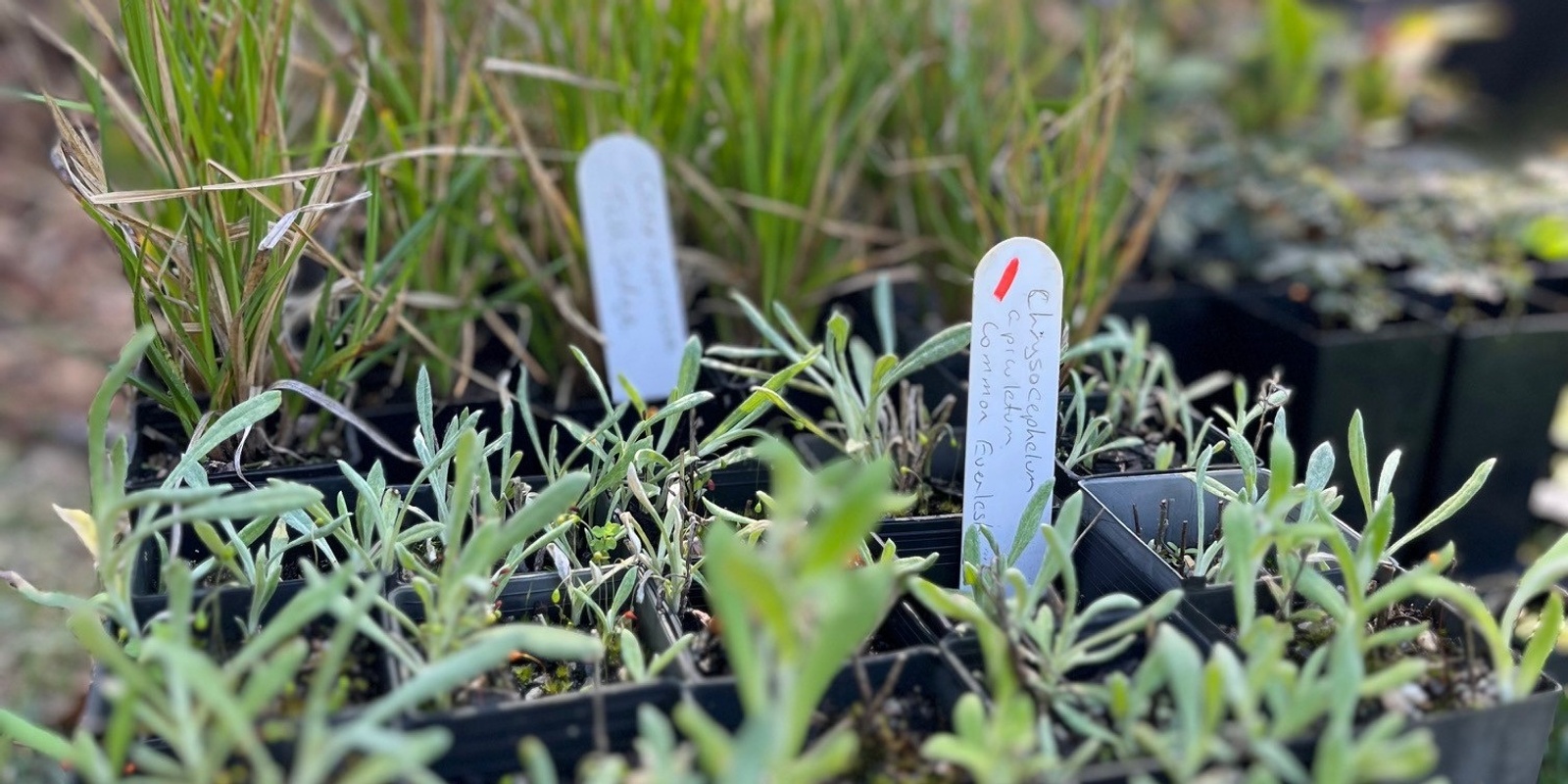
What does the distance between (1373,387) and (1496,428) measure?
0.15m

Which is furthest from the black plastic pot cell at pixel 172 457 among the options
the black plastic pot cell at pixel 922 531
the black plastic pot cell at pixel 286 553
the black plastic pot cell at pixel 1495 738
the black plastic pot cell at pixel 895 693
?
the black plastic pot cell at pixel 1495 738

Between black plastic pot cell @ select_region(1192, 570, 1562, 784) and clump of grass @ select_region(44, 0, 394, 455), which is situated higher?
clump of grass @ select_region(44, 0, 394, 455)

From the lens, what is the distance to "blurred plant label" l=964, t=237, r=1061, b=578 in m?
0.68

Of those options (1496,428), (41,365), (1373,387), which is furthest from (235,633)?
(41,365)

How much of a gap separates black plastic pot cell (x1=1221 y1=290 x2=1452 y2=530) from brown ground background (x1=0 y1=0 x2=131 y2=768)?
3.89 ft

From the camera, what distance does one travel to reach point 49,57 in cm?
228

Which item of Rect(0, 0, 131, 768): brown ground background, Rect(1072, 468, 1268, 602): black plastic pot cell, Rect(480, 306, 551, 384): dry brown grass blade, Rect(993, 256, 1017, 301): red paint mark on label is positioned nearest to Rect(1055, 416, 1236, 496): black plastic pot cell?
Rect(1072, 468, 1268, 602): black plastic pot cell

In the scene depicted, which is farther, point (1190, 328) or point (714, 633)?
point (1190, 328)

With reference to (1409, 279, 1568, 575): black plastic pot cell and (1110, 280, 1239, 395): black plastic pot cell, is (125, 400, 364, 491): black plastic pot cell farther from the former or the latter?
(1409, 279, 1568, 575): black plastic pot cell

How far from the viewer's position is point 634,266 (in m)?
1.03

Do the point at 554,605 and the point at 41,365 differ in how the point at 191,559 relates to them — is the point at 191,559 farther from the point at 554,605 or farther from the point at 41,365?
the point at 41,365

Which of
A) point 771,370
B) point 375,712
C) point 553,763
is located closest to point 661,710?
point 553,763

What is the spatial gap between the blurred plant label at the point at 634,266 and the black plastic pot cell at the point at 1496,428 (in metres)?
0.82

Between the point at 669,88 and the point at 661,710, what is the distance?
0.72m
